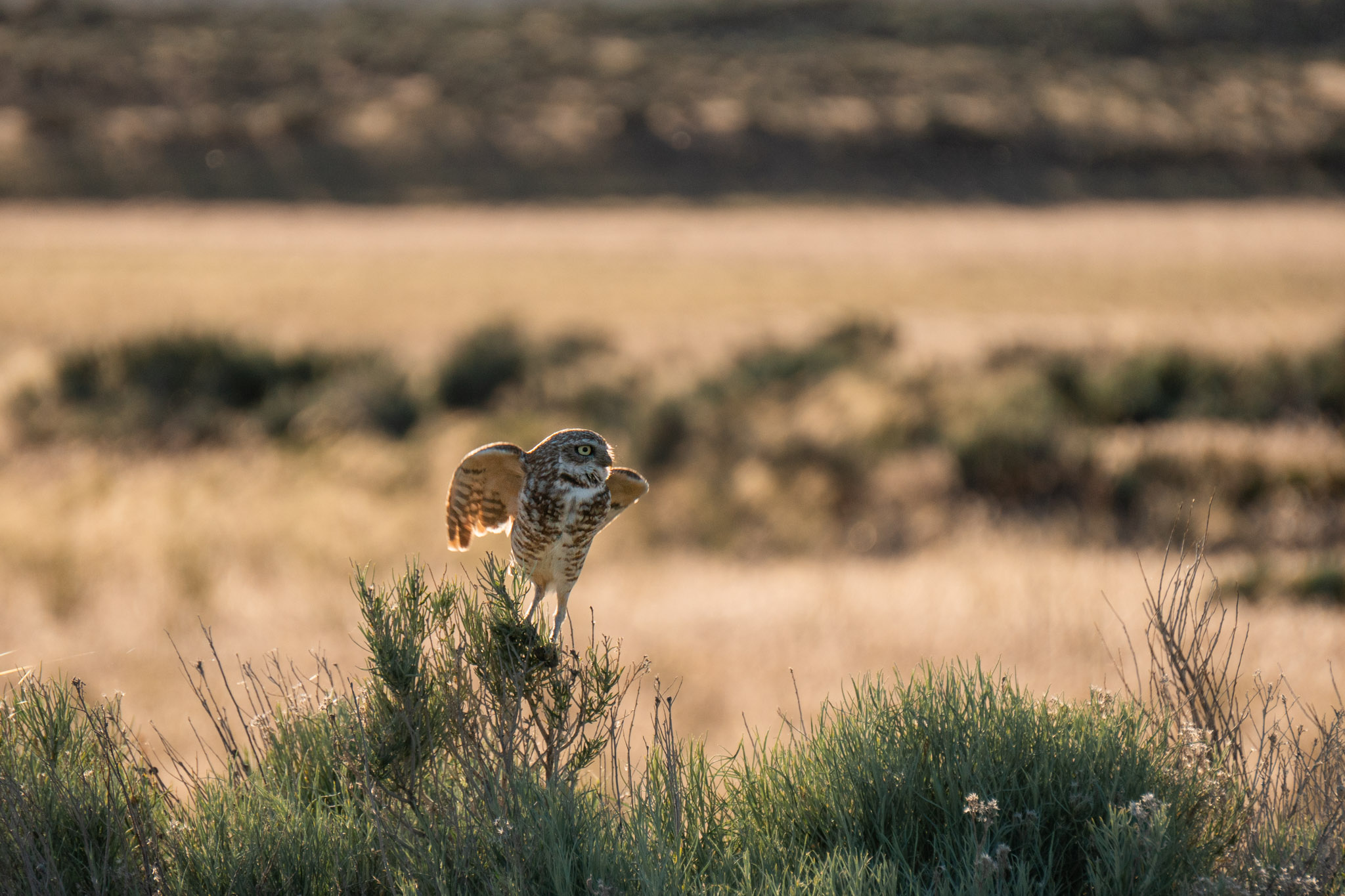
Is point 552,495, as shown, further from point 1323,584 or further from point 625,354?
point 625,354

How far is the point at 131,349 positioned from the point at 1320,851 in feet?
63.4

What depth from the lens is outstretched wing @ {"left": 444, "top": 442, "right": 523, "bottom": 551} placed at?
278 centimetres

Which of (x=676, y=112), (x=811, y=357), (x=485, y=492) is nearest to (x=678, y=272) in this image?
(x=811, y=357)

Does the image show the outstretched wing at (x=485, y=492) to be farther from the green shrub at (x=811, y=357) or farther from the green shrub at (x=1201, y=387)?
the green shrub at (x=1201, y=387)

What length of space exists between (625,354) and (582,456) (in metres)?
16.6

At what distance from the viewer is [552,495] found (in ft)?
8.50

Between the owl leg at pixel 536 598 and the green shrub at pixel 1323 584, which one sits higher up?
the green shrub at pixel 1323 584

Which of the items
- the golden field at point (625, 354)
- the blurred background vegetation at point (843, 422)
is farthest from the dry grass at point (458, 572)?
the blurred background vegetation at point (843, 422)

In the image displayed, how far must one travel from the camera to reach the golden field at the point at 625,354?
29.1 feet

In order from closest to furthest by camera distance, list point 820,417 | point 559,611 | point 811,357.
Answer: point 559,611 < point 820,417 < point 811,357

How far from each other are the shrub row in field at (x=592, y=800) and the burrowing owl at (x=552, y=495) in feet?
0.45

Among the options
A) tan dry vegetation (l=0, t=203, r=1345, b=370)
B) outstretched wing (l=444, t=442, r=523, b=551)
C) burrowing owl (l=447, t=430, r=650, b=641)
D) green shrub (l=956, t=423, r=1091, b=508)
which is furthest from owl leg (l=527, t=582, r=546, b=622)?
tan dry vegetation (l=0, t=203, r=1345, b=370)

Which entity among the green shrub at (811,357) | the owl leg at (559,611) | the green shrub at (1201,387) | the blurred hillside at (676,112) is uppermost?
the blurred hillside at (676,112)

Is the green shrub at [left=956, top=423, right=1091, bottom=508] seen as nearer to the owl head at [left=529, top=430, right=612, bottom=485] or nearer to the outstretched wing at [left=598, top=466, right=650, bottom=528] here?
the outstretched wing at [left=598, top=466, right=650, bottom=528]
